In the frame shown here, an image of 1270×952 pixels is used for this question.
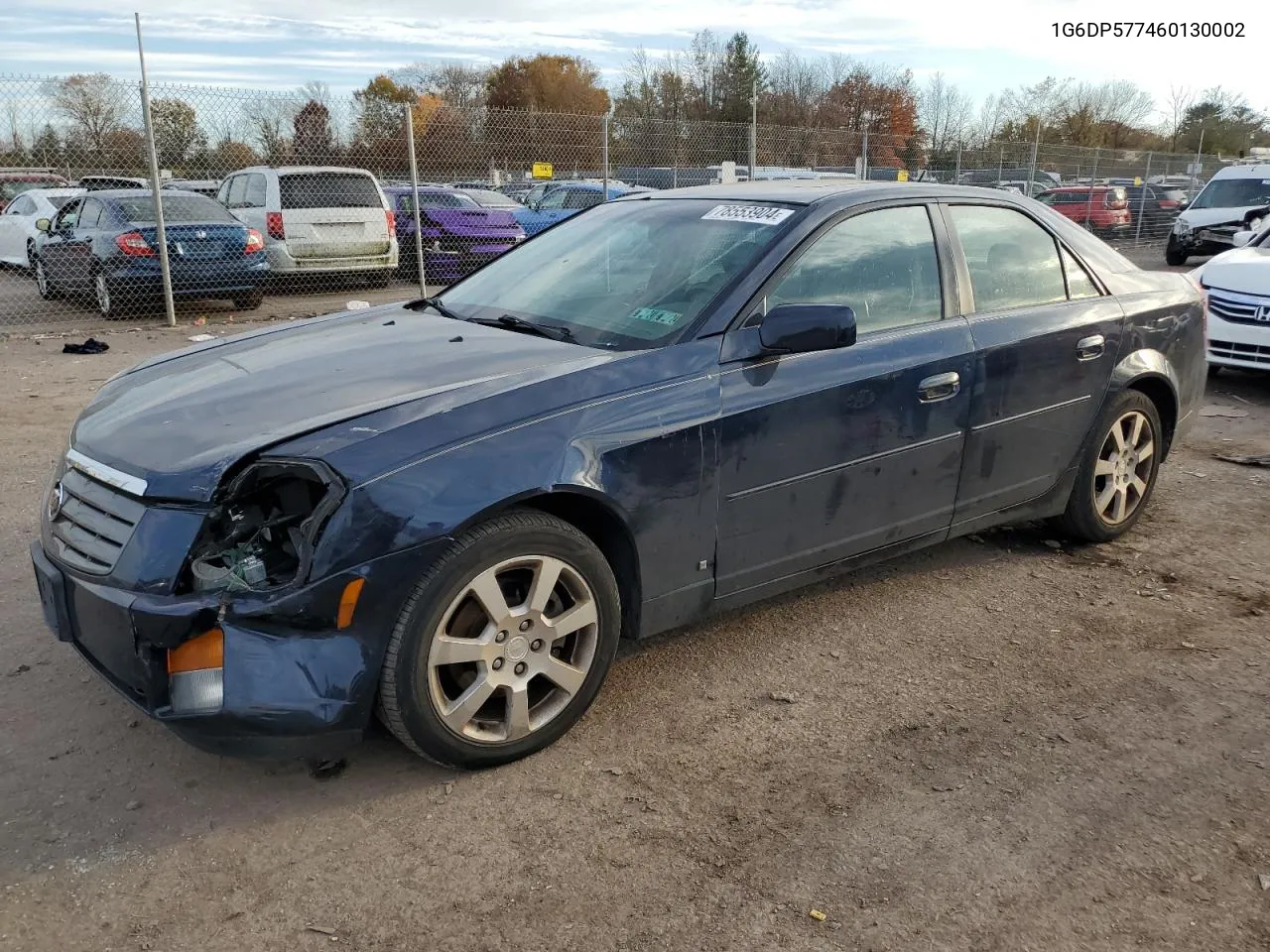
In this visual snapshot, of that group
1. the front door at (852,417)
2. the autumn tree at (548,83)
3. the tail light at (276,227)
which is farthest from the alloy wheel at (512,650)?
the autumn tree at (548,83)

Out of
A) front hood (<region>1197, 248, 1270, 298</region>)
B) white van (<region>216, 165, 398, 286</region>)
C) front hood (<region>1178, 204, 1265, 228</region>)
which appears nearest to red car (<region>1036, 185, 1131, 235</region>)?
front hood (<region>1178, 204, 1265, 228</region>)

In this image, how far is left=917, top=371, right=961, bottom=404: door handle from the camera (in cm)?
377

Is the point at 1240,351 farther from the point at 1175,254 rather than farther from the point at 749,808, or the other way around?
the point at 1175,254

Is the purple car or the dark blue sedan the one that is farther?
Answer: the purple car

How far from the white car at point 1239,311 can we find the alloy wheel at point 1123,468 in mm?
3951

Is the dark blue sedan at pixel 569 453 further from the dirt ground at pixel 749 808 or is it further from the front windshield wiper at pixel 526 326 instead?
the dirt ground at pixel 749 808

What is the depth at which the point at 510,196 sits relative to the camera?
2072 cm

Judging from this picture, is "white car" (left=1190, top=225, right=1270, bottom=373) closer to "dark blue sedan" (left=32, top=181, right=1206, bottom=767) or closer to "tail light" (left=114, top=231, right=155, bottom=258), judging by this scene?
"dark blue sedan" (left=32, top=181, right=1206, bottom=767)

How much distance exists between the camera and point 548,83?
78062mm

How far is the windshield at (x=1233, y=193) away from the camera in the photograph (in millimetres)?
18312

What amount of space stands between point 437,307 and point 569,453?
5.28ft

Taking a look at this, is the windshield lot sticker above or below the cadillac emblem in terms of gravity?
above

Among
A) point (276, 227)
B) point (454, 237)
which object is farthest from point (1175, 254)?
point (276, 227)

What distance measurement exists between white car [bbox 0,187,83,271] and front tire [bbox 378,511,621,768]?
16296mm
